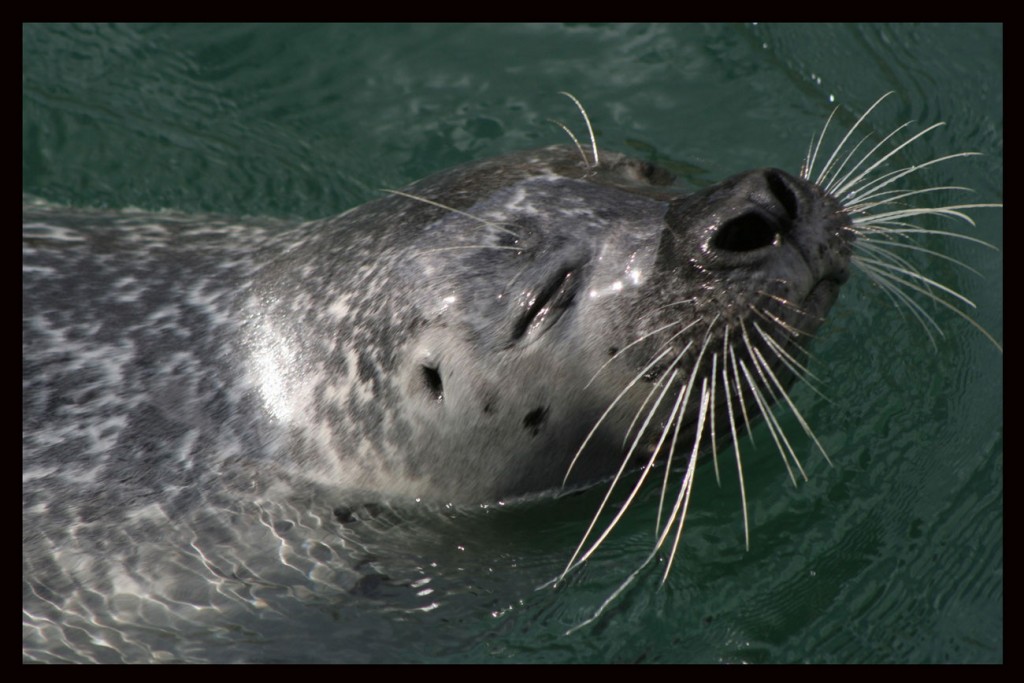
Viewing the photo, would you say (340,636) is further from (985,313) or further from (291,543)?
(985,313)

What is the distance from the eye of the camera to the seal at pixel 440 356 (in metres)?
3.98

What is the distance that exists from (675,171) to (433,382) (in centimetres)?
244

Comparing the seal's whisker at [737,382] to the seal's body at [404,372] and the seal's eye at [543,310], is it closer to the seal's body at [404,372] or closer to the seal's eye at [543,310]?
the seal's body at [404,372]

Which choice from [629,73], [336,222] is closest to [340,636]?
[336,222]

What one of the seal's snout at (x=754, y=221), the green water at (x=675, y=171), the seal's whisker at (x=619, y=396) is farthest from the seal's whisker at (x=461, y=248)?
the green water at (x=675, y=171)

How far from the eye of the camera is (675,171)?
6113 millimetres

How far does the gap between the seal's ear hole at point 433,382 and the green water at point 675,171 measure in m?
0.49

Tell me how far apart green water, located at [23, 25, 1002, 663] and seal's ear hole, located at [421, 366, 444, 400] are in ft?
1.62

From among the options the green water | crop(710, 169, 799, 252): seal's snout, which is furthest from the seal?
the green water

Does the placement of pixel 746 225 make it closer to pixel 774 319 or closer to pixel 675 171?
pixel 774 319

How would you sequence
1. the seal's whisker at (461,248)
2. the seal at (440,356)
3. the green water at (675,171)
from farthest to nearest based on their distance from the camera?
the green water at (675,171) → the seal's whisker at (461,248) → the seal at (440,356)

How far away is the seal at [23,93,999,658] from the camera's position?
398 cm

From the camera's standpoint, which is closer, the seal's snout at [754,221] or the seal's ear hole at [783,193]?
the seal's snout at [754,221]

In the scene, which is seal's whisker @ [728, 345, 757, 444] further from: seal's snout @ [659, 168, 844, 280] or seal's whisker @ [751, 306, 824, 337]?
seal's snout @ [659, 168, 844, 280]
